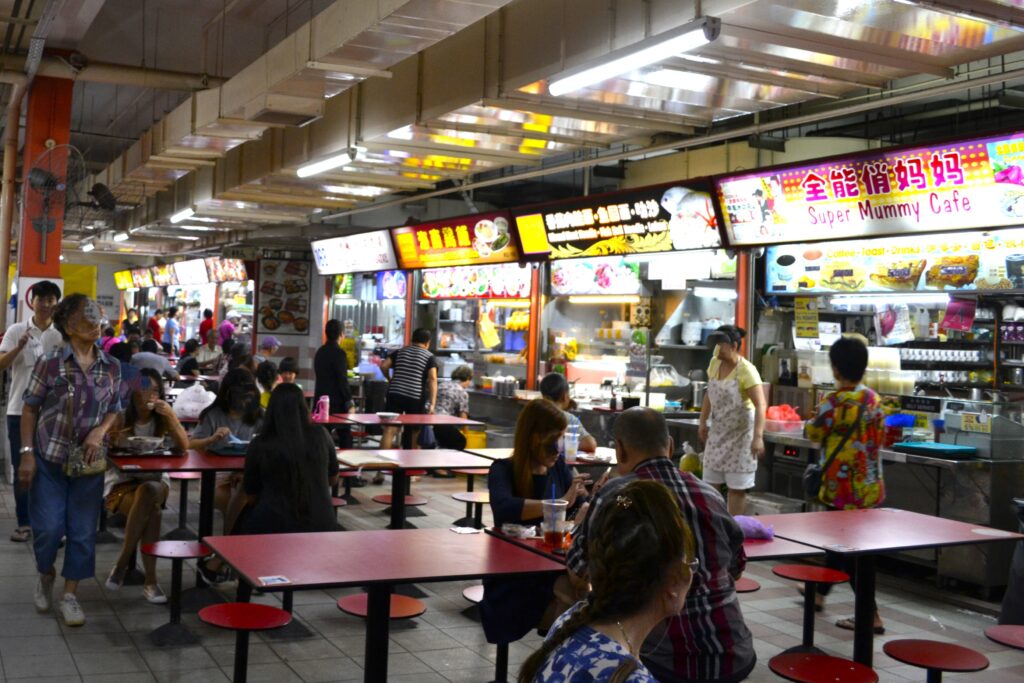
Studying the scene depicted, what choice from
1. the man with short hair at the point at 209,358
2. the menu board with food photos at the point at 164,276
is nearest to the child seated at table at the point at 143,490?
the man with short hair at the point at 209,358

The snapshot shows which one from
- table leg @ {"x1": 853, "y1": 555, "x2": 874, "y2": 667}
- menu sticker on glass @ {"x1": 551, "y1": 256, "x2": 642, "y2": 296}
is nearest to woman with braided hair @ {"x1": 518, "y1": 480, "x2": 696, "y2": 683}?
table leg @ {"x1": 853, "y1": 555, "x2": 874, "y2": 667}

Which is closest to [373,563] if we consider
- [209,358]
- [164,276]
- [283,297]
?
[209,358]

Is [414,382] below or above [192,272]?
below

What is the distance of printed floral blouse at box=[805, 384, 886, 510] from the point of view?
5863mm

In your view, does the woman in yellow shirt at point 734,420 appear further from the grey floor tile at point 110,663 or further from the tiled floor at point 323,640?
the grey floor tile at point 110,663

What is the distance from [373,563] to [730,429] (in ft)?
14.7

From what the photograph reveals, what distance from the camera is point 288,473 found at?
16.6ft

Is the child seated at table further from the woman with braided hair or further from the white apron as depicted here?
the woman with braided hair

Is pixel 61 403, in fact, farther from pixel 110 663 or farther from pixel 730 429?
pixel 730 429

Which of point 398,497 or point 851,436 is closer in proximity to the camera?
point 851,436

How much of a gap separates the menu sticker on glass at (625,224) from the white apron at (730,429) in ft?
6.12

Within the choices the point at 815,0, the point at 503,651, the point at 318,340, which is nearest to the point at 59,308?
the point at 503,651

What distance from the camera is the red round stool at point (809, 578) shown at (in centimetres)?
496

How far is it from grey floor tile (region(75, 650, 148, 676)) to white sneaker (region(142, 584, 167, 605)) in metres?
0.87
